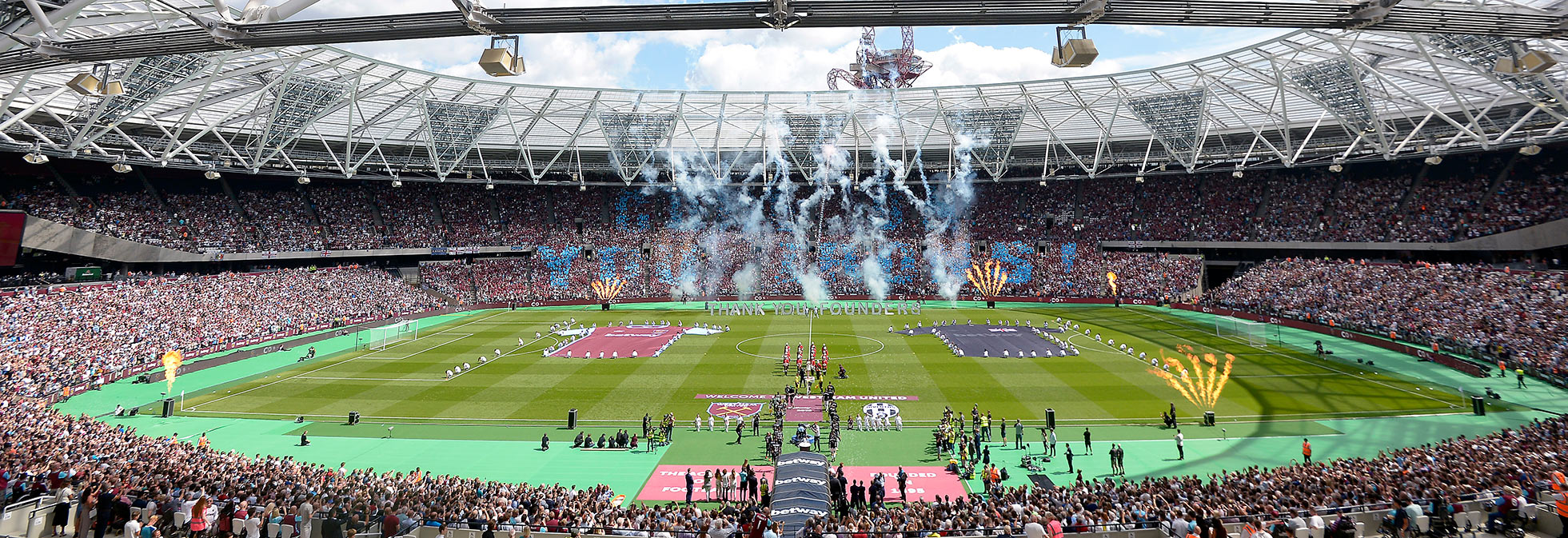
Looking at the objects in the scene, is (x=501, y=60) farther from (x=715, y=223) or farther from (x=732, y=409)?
(x=715, y=223)

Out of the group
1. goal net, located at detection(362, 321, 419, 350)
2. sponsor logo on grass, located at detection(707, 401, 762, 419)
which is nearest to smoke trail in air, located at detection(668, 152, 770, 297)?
goal net, located at detection(362, 321, 419, 350)

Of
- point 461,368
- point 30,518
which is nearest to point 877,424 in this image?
point 30,518

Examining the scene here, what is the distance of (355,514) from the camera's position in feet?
42.8

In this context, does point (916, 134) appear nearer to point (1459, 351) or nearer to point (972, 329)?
point (972, 329)

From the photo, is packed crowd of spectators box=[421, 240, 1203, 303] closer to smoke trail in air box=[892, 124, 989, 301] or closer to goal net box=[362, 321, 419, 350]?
smoke trail in air box=[892, 124, 989, 301]

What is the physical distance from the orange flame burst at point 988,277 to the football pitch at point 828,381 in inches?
823

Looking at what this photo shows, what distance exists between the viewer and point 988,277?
221 ft

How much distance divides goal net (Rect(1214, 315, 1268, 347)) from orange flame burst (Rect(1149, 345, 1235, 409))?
5.49 m

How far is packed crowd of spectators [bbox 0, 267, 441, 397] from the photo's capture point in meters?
31.2

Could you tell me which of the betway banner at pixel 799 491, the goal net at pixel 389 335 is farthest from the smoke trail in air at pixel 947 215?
the betway banner at pixel 799 491

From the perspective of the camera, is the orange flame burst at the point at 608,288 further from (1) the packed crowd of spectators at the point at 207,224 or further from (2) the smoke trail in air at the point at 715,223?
(1) the packed crowd of spectators at the point at 207,224

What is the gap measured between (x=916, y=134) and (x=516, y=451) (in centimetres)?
4777

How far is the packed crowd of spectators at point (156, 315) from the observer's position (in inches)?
1228

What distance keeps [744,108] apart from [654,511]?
44.2 meters
